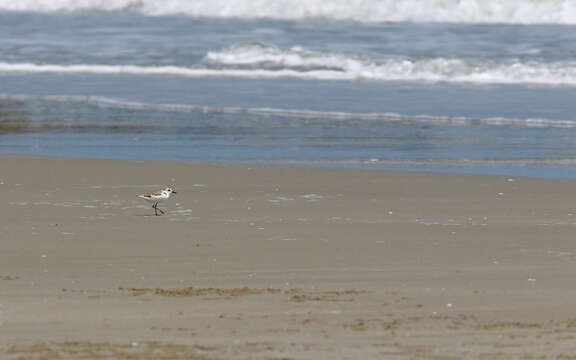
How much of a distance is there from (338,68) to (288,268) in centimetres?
1734

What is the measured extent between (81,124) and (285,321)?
9.58 metres

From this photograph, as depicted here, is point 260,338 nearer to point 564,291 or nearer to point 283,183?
point 564,291

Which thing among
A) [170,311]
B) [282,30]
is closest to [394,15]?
[282,30]

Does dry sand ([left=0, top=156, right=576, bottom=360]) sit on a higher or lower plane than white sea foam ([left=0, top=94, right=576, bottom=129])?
lower

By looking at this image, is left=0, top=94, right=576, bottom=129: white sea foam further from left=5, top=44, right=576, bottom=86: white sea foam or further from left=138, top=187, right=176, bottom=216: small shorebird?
left=138, top=187, right=176, bottom=216: small shorebird

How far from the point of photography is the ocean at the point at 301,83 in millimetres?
11461

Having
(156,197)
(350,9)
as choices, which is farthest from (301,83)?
(350,9)

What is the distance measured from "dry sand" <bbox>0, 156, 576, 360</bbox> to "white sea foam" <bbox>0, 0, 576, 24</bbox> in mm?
25691

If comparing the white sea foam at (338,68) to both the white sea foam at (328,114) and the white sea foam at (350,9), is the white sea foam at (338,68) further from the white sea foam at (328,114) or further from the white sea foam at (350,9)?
the white sea foam at (350,9)

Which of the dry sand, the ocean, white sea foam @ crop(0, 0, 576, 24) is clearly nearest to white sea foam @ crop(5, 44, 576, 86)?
the ocean

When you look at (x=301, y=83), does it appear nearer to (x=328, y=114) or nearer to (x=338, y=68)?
(x=338, y=68)

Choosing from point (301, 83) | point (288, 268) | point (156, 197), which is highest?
point (301, 83)

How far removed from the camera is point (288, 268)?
5.70m

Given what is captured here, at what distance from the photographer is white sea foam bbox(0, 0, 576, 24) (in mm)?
33875
